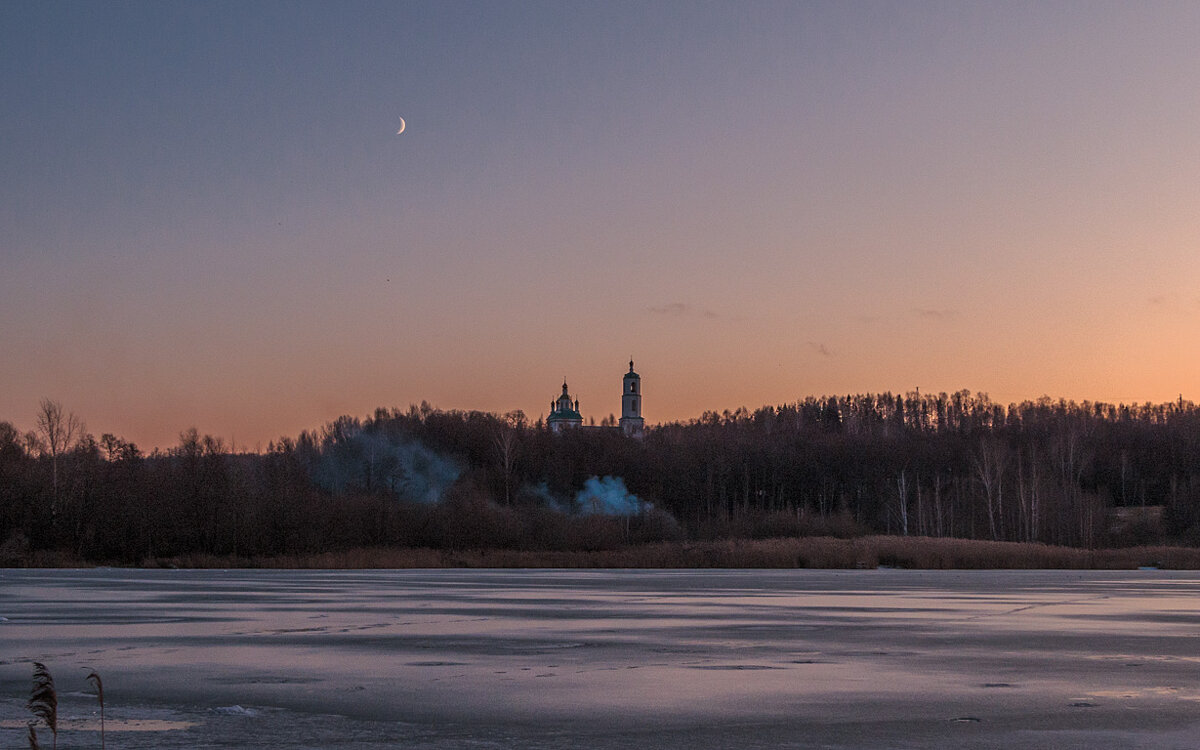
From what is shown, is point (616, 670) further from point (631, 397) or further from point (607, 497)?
point (631, 397)

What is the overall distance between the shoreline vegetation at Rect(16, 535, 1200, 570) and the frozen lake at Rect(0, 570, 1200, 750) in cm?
1786

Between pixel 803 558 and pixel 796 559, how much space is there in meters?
0.26

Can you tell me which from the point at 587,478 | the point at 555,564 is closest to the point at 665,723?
the point at 555,564

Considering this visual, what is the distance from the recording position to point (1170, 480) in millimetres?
109562

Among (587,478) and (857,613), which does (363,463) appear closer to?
(587,478)

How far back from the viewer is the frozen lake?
339 inches

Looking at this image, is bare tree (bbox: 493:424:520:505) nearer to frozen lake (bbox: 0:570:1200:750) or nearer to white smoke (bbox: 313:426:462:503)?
white smoke (bbox: 313:426:462:503)

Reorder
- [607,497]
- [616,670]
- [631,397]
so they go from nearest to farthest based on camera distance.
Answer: [616,670], [607,497], [631,397]

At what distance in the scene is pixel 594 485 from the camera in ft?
353

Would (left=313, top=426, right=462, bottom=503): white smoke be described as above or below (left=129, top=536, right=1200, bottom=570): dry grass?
above

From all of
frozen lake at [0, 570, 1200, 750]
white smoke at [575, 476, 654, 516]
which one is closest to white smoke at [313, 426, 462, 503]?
white smoke at [575, 476, 654, 516]

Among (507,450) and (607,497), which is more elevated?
(507,450)

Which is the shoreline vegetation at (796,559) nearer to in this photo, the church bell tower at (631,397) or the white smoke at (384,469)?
the white smoke at (384,469)

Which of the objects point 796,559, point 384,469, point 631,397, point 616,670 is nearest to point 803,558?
point 796,559
